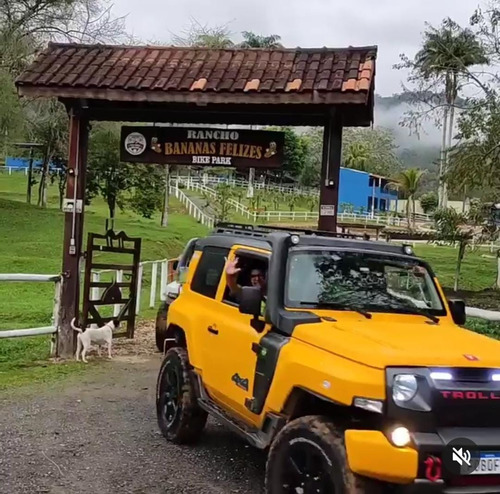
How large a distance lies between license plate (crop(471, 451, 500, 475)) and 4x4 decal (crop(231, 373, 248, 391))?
1.91 metres

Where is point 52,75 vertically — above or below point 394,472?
above

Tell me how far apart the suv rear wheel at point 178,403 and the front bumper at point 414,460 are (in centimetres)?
260

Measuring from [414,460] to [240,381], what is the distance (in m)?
1.91

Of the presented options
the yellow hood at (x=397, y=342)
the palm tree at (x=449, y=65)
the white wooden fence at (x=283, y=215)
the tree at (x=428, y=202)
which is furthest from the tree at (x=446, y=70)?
the tree at (x=428, y=202)

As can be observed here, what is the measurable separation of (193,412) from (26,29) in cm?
2959

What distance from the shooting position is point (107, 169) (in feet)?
123

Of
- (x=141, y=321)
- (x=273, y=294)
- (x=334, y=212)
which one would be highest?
(x=334, y=212)

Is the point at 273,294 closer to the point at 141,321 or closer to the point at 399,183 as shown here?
the point at 141,321

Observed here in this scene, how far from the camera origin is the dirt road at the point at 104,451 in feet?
18.0

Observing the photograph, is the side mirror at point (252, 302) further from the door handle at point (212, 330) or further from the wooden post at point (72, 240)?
the wooden post at point (72, 240)

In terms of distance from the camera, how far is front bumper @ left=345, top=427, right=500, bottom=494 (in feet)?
12.7

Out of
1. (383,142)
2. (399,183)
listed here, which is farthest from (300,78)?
(383,142)

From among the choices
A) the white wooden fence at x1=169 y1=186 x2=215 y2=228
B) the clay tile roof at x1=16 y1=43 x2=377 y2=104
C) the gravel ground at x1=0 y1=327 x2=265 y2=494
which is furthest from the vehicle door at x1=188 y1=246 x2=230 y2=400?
the white wooden fence at x1=169 y1=186 x2=215 y2=228

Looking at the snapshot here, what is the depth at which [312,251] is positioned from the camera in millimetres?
5559
